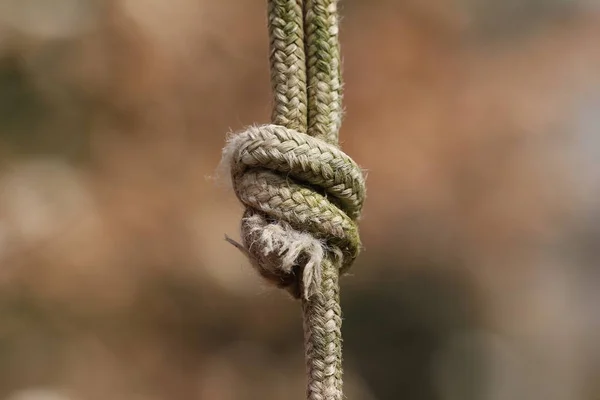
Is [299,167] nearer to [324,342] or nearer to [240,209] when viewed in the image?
[324,342]

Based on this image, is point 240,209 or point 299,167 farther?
point 240,209

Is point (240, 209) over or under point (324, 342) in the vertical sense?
over

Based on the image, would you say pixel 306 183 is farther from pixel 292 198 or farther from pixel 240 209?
pixel 240 209

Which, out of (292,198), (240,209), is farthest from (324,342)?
(240,209)

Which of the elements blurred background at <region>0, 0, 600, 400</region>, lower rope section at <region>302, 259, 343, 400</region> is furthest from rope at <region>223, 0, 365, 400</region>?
blurred background at <region>0, 0, 600, 400</region>

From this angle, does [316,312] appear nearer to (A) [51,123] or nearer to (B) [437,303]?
(B) [437,303]

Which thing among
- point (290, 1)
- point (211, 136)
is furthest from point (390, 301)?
point (290, 1)

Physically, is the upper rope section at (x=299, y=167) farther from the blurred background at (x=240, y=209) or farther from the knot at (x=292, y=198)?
the blurred background at (x=240, y=209)
